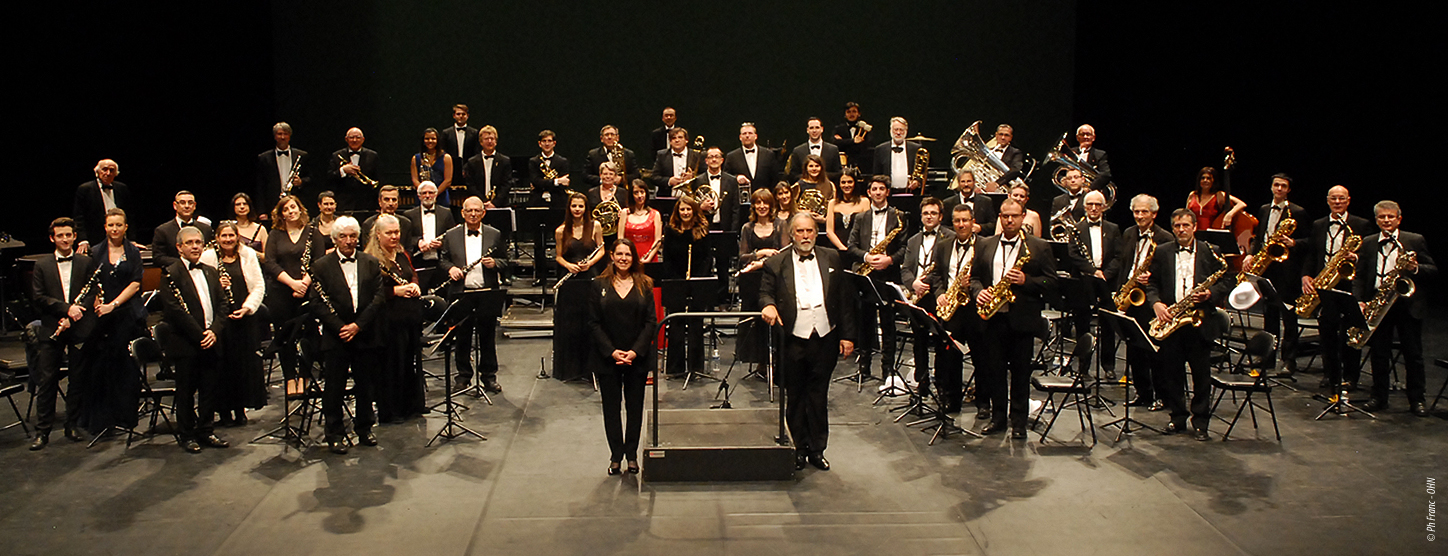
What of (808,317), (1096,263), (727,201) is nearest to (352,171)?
(727,201)

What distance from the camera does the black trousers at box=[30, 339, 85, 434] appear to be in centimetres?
762

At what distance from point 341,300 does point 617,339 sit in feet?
6.58

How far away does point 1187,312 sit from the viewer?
24.5 ft

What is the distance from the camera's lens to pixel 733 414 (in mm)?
7207

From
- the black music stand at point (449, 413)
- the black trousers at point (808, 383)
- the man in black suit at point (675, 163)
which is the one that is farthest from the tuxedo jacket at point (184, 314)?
the man in black suit at point (675, 163)

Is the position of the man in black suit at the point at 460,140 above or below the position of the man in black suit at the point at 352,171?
above

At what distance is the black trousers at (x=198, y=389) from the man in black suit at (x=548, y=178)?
4.73m

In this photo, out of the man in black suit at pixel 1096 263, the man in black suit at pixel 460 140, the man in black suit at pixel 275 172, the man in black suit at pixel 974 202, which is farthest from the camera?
the man in black suit at pixel 460 140

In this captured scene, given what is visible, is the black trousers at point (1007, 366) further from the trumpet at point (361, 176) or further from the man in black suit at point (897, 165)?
the trumpet at point (361, 176)

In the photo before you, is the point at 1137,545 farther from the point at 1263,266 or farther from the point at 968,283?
the point at 1263,266

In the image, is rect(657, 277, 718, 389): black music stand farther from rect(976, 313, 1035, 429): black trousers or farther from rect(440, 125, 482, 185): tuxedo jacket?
rect(440, 125, 482, 185): tuxedo jacket

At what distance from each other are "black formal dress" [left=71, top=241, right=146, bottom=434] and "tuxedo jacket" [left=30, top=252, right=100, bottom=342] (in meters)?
0.08

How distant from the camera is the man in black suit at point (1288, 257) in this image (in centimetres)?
945

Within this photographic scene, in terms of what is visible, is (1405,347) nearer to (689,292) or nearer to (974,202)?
(974,202)
